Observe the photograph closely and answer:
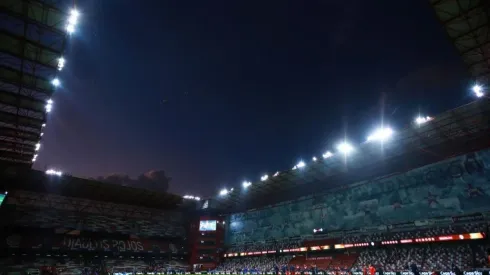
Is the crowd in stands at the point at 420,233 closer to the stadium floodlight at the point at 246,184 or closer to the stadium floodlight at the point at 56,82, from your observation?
the stadium floodlight at the point at 246,184

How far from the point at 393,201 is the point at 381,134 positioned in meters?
12.4

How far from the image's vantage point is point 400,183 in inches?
1743

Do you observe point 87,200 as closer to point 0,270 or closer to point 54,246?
point 54,246

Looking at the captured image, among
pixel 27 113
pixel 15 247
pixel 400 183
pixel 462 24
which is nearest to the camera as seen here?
pixel 462 24

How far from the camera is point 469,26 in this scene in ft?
73.1

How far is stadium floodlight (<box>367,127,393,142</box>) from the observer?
3910 cm

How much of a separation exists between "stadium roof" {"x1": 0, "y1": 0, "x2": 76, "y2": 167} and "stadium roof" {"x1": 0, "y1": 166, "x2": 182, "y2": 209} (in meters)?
19.7

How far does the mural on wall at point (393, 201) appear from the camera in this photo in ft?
122

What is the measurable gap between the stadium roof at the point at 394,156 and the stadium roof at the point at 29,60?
39.8 m

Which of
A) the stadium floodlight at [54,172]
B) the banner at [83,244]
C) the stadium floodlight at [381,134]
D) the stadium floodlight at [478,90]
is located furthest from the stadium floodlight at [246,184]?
the stadium floodlight at [478,90]

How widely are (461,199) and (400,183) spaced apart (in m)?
8.09

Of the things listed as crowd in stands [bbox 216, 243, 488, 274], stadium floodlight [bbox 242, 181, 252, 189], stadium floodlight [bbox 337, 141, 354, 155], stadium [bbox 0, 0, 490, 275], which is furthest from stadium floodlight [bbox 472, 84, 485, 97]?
stadium floodlight [bbox 242, 181, 252, 189]

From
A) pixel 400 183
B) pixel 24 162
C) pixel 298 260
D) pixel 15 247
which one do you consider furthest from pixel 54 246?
pixel 400 183

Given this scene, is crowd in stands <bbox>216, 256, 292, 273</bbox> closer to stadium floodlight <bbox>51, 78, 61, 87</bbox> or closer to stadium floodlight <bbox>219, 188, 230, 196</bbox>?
stadium floodlight <bbox>219, 188, 230, 196</bbox>
